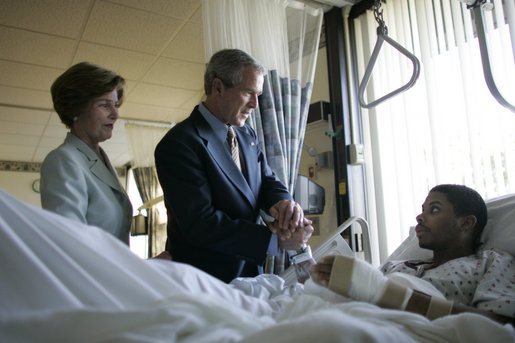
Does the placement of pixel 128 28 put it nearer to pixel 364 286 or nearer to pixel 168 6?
pixel 168 6

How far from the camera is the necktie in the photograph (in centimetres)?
192

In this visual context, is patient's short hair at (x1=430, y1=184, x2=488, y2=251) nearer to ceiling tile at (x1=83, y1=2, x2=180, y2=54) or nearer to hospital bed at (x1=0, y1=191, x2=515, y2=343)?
hospital bed at (x1=0, y1=191, x2=515, y2=343)

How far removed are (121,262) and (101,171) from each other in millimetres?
914

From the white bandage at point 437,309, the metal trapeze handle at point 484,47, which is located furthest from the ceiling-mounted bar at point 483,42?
the white bandage at point 437,309

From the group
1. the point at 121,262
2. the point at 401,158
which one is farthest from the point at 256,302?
the point at 401,158

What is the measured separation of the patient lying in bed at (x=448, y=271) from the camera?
110cm

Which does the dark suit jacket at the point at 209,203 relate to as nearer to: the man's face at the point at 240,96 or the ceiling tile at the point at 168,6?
the man's face at the point at 240,96

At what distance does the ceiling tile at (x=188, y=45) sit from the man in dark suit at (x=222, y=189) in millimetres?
1688

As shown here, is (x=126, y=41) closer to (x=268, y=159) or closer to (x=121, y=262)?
(x=268, y=159)

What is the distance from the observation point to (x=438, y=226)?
5.66 feet

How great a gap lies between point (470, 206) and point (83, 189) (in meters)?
1.56

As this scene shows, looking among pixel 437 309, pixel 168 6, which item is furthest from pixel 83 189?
pixel 168 6

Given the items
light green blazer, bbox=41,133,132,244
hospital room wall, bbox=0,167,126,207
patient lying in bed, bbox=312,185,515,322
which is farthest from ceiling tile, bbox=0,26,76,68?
hospital room wall, bbox=0,167,126,207

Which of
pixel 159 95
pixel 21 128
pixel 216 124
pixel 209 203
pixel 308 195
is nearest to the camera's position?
pixel 209 203
